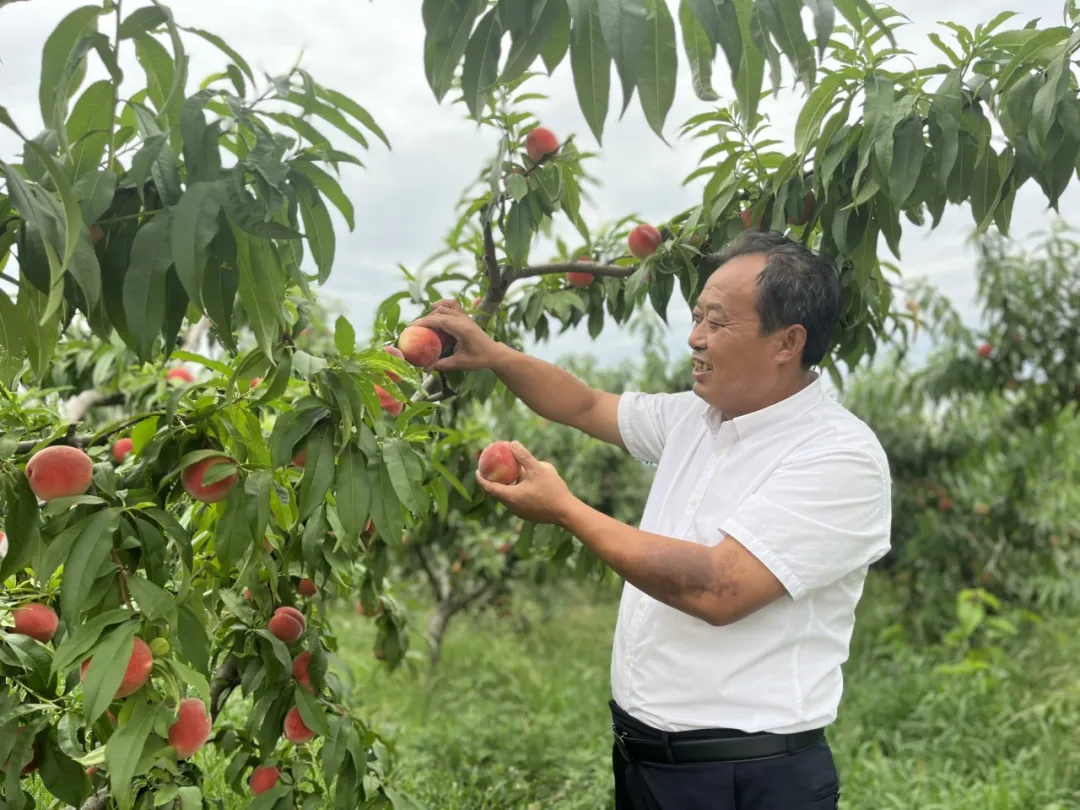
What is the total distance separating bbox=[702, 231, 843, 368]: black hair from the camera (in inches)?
58.2

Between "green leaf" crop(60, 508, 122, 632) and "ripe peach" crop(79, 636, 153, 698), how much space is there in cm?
7

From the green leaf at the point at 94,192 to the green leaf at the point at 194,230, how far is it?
0.38 feet

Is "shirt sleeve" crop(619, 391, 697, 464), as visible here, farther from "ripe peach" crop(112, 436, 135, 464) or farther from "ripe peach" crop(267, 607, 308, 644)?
"ripe peach" crop(112, 436, 135, 464)

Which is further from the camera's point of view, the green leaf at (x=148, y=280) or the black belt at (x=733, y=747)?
the black belt at (x=733, y=747)

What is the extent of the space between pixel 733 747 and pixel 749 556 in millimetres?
312

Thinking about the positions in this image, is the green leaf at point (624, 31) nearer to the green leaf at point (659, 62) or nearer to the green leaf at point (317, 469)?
the green leaf at point (659, 62)

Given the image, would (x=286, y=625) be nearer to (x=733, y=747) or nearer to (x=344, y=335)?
(x=344, y=335)

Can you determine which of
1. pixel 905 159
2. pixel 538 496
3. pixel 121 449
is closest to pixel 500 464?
pixel 538 496

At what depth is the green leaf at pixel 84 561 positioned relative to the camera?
3.40 feet

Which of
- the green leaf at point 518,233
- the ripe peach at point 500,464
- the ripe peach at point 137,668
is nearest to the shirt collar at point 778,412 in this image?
the ripe peach at point 500,464

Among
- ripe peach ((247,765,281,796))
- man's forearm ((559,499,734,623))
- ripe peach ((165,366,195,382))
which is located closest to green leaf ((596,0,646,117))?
man's forearm ((559,499,734,623))

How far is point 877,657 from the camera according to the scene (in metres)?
5.21

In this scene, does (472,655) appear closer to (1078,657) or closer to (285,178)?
(1078,657)

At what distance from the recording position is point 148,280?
891mm
